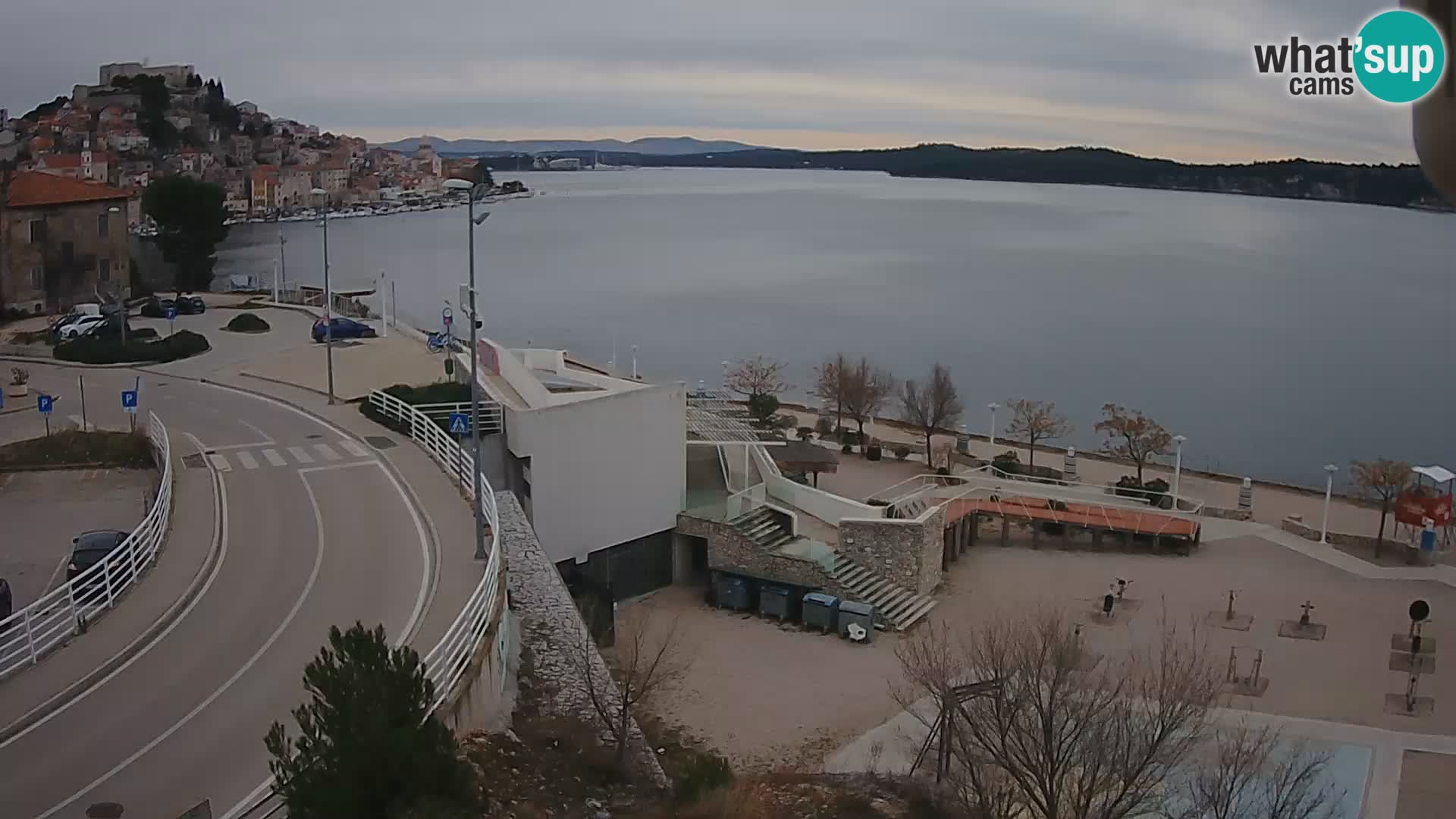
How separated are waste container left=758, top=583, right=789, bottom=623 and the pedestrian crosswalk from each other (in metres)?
7.87

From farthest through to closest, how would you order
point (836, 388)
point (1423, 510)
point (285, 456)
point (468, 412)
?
1. point (836, 388)
2. point (1423, 510)
3. point (468, 412)
4. point (285, 456)

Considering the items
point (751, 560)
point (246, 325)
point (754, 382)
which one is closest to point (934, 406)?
point (754, 382)

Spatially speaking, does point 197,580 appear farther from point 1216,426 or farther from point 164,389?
point 1216,426

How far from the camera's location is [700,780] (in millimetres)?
11719

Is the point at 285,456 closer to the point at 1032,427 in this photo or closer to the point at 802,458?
the point at 802,458

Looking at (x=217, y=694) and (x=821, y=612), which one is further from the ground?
(x=217, y=694)

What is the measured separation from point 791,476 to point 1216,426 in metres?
28.5

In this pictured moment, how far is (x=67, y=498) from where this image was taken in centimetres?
2197

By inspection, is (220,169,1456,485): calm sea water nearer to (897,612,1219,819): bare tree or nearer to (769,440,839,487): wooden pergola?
(769,440,839,487): wooden pergola

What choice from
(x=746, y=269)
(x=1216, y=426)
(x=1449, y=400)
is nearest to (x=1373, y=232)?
(x=746, y=269)

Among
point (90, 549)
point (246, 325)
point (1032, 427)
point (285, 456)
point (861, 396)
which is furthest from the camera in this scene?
point (861, 396)

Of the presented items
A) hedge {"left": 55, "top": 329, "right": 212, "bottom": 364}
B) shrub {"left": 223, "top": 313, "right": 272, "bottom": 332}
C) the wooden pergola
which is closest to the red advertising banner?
the wooden pergola

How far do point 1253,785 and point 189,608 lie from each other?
41.4ft

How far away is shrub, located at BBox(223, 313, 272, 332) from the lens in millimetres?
39938
